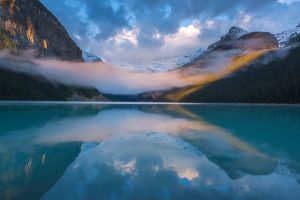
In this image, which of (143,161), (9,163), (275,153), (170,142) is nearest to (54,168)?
(9,163)

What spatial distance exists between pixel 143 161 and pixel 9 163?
7.37 metres

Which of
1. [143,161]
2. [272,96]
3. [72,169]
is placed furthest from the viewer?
[272,96]

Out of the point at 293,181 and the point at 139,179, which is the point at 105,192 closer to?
the point at 139,179

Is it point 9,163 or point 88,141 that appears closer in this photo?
point 9,163

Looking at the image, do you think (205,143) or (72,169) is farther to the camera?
(205,143)

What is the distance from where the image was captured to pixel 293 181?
50.8ft

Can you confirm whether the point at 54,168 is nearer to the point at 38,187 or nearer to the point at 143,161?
the point at 38,187

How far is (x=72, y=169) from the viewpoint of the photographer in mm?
17484

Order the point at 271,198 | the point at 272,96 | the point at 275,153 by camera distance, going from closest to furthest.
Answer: the point at 271,198 < the point at 275,153 < the point at 272,96

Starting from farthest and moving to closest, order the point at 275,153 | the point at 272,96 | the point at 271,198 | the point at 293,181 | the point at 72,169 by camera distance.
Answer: the point at 272,96
the point at 275,153
the point at 72,169
the point at 293,181
the point at 271,198

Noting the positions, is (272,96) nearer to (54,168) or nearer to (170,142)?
(170,142)

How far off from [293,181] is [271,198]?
3.35 metres

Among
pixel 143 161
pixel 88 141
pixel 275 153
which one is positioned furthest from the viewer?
pixel 88 141

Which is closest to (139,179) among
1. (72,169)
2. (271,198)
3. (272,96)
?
(72,169)
